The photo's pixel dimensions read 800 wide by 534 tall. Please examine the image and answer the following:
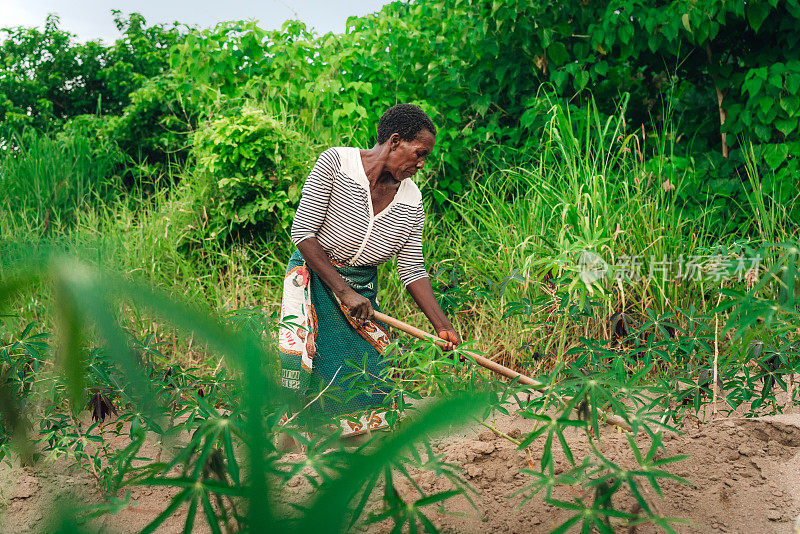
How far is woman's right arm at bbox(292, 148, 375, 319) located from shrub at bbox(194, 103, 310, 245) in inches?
75.5

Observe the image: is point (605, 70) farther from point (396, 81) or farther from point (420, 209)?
point (420, 209)

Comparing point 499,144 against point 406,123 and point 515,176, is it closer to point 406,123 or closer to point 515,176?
point 515,176

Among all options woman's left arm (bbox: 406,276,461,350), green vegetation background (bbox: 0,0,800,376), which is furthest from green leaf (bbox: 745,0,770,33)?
woman's left arm (bbox: 406,276,461,350)

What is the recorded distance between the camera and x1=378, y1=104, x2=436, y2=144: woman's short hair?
2654 millimetres

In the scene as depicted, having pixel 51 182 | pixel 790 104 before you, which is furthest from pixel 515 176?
pixel 51 182

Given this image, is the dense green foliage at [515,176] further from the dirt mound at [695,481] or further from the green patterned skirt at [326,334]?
the green patterned skirt at [326,334]

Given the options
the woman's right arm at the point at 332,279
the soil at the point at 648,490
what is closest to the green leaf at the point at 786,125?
the soil at the point at 648,490

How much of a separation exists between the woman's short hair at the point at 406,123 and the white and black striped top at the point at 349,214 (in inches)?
7.6

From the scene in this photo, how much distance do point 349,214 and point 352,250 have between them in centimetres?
17

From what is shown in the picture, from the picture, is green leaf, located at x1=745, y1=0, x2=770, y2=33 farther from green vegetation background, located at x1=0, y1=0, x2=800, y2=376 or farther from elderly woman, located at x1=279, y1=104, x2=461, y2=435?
elderly woman, located at x1=279, y1=104, x2=461, y2=435

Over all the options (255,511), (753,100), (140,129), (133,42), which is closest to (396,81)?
(753,100)

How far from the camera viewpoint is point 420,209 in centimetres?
294

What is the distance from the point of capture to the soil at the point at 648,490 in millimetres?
1896

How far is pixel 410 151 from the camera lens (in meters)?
2.66
